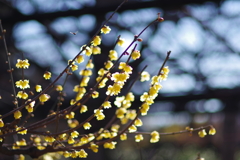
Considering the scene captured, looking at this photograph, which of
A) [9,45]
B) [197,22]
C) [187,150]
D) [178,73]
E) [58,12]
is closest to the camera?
[58,12]

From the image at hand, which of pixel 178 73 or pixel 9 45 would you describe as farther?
pixel 178 73

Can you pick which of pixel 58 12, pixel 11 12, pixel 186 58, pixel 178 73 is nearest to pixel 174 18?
pixel 186 58

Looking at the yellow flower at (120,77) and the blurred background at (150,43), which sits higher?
the blurred background at (150,43)

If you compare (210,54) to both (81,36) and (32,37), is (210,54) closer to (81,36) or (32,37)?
(81,36)

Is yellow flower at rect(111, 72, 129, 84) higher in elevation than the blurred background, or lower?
lower

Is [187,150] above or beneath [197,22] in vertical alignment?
above

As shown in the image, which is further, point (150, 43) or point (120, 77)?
point (150, 43)

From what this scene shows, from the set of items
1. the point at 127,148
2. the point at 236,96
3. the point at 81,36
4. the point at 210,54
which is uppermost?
the point at 127,148

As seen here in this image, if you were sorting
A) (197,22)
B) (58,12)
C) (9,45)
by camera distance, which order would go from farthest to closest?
(9,45)
(197,22)
(58,12)

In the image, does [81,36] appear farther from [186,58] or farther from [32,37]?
[186,58]
